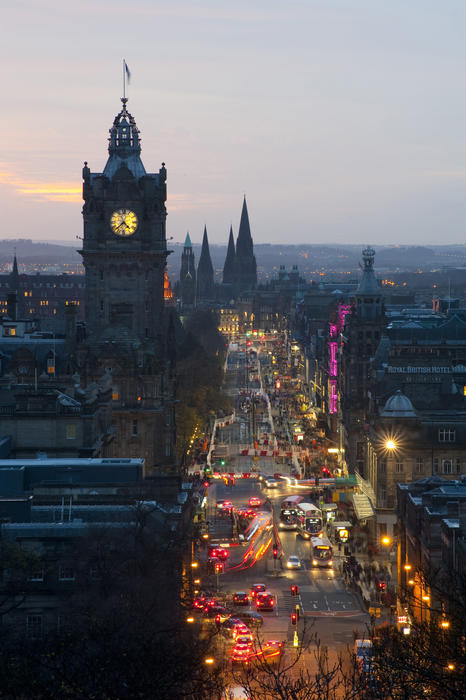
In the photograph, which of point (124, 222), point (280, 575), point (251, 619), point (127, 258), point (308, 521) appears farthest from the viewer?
point (127, 258)

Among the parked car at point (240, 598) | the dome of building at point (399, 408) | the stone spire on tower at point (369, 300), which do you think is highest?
the stone spire on tower at point (369, 300)

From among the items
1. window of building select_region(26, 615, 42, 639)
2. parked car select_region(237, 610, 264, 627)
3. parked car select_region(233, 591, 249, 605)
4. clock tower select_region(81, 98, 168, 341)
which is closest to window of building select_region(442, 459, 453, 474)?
parked car select_region(233, 591, 249, 605)

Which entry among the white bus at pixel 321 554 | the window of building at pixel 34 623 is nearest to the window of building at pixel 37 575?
the window of building at pixel 34 623

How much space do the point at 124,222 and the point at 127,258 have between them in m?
2.77

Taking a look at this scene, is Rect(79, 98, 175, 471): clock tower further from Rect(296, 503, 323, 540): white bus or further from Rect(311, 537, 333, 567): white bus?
Rect(311, 537, 333, 567): white bus

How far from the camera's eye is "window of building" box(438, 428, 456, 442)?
9544cm

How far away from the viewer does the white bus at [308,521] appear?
322 ft

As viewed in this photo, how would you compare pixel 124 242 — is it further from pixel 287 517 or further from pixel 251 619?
pixel 251 619

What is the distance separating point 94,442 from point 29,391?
5613 mm

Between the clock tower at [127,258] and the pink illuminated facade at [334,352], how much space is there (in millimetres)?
46253

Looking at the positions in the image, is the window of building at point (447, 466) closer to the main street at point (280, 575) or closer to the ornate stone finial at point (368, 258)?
the main street at point (280, 575)

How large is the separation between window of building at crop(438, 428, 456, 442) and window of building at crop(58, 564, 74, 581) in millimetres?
43183

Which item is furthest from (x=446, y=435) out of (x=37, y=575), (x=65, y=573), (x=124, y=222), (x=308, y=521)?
(x=37, y=575)

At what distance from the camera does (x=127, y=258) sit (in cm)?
11019
